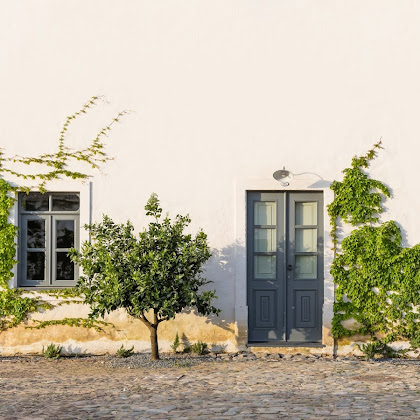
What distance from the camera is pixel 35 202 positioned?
11.1 meters

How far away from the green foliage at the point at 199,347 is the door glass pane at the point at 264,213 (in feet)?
6.15

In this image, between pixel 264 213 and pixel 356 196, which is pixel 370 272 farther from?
pixel 264 213

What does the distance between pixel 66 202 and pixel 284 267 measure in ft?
10.8

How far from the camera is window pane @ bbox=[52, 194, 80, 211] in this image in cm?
1107

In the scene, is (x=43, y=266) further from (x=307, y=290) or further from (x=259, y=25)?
(x=259, y=25)

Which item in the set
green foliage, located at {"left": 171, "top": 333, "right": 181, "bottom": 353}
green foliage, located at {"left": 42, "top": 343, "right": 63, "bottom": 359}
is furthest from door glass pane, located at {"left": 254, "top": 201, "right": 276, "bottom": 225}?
green foliage, located at {"left": 42, "top": 343, "right": 63, "bottom": 359}

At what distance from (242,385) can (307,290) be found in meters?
2.75

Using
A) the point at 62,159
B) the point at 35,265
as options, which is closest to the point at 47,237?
the point at 35,265

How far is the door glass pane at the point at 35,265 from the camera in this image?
11.1 meters

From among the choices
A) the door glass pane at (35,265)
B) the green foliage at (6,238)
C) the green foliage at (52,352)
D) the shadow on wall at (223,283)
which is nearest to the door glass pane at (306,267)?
the shadow on wall at (223,283)

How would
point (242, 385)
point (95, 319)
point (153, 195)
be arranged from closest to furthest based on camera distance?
point (242, 385) < point (153, 195) < point (95, 319)

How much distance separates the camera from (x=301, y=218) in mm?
11008

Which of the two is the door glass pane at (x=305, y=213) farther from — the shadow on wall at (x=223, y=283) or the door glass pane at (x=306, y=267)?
the shadow on wall at (x=223, y=283)

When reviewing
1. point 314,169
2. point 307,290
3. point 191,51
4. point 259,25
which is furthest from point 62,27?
point 307,290
